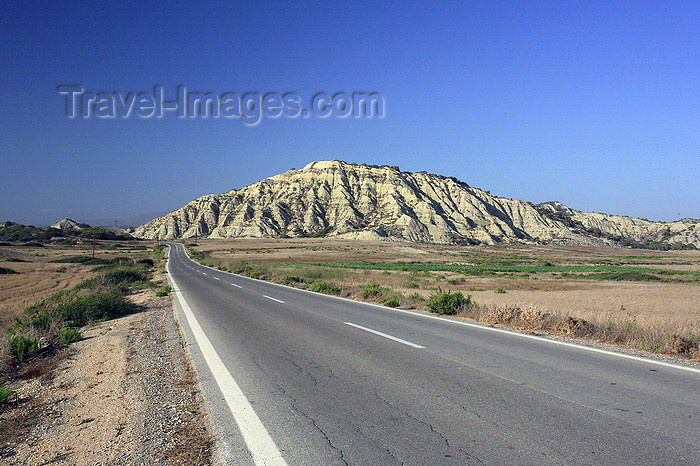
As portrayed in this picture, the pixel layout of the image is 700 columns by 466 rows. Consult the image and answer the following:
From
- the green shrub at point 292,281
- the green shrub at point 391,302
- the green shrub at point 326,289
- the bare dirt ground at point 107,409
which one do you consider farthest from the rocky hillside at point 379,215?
the bare dirt ground at point 107,409

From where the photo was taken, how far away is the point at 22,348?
8406mm

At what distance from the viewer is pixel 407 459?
3781mm

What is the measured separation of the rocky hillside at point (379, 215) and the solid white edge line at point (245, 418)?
112603 millimetres

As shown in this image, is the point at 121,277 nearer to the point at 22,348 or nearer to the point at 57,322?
the point at 57,322

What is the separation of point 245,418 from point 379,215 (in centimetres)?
13238

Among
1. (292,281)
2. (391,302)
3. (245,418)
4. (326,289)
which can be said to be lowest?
(292,281)

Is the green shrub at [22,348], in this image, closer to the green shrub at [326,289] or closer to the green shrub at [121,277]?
the green shrub at [326,289]

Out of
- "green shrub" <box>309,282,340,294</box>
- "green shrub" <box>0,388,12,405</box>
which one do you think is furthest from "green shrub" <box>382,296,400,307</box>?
"green shrub" <box>0,388,12,405</box>

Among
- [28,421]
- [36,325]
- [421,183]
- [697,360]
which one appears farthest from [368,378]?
[421,183]

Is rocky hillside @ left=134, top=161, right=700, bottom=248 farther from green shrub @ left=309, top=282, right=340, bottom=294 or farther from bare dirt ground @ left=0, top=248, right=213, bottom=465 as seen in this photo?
bare dirt ground @ left=0, top=248, right=213, bottom=465

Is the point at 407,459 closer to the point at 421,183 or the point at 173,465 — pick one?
the point at 173,465

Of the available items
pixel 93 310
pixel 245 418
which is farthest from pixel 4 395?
pixel 93 310

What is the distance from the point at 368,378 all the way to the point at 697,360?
5.44m

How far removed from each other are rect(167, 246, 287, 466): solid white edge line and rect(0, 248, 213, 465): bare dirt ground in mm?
327
